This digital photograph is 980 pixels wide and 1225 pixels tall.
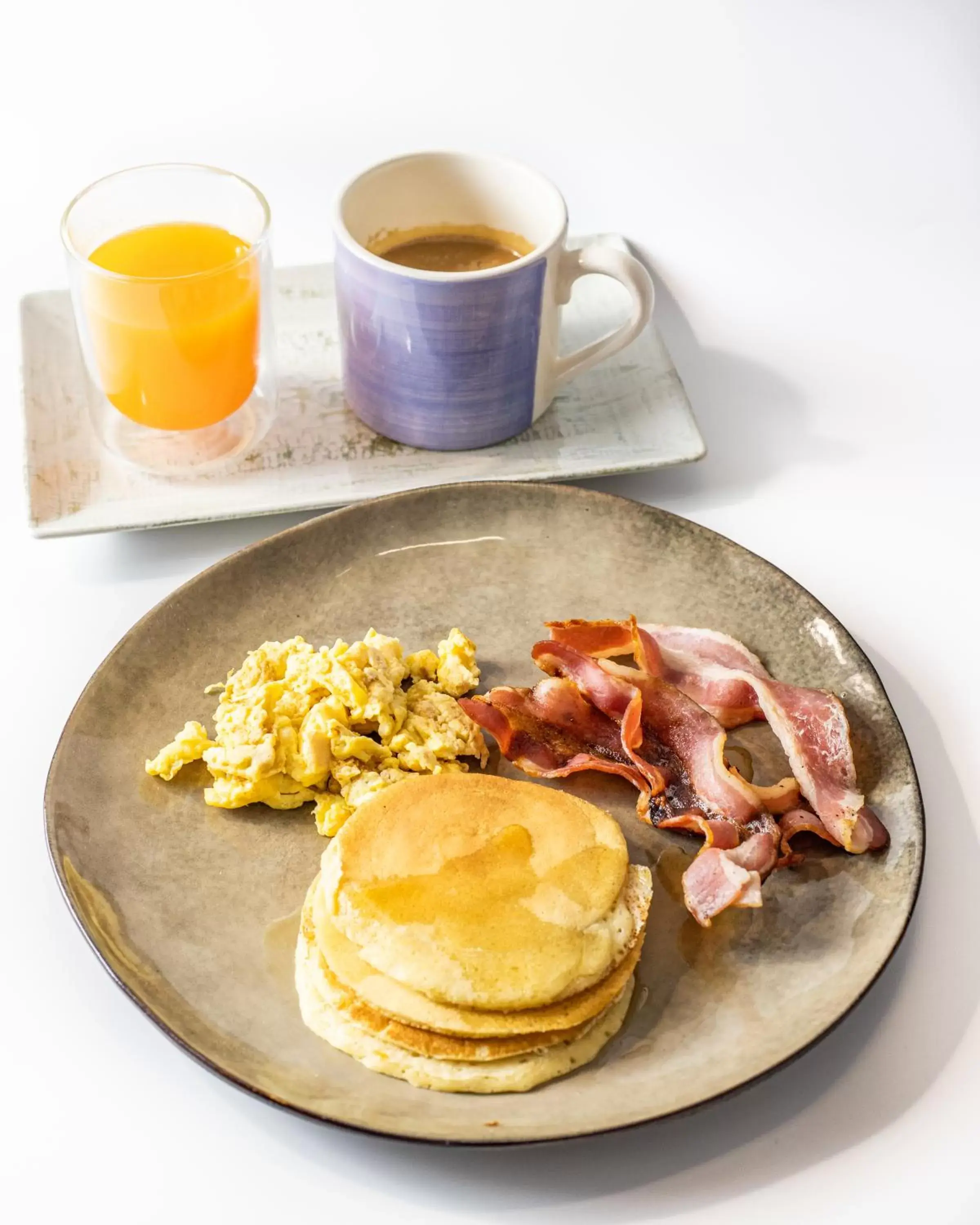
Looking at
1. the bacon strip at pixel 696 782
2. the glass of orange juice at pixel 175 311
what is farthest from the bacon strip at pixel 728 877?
the glass of orange juice at pixel 175 311

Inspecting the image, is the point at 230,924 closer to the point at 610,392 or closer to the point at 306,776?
the point at 306,776

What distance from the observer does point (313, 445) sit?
8.13ft

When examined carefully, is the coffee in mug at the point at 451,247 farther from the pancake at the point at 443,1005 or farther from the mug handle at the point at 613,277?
the pancake at the point at 443,1005

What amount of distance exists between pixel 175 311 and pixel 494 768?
101cm

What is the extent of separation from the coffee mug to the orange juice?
201 millimetres

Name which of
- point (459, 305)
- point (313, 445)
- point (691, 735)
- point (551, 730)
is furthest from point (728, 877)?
point (313, 445)

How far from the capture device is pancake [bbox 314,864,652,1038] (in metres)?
1.51

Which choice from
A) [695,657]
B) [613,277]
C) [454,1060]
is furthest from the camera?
[613,277]

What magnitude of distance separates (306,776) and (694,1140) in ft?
2.26

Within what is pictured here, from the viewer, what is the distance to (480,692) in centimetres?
201

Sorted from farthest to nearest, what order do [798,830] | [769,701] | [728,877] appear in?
1. [769,701]
2. [798,830]
3. [728,877]

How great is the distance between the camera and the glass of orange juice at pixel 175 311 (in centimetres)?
228

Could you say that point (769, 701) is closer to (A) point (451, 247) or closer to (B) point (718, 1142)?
(B) point (718, 1142)

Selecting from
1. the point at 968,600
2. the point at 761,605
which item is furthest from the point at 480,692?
the point at 968,600
